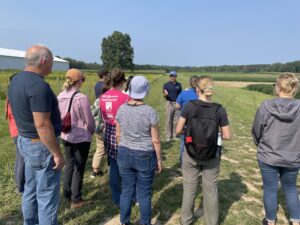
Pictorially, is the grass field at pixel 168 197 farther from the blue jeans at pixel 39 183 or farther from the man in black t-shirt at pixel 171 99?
the man in black t-shirt at pixel 171 99

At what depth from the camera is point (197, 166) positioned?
355 centimetres

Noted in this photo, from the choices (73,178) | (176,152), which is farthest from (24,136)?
(176,152)

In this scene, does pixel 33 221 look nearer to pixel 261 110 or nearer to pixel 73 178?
pixel 73 178

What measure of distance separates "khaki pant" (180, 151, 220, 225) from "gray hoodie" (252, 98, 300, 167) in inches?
25.0

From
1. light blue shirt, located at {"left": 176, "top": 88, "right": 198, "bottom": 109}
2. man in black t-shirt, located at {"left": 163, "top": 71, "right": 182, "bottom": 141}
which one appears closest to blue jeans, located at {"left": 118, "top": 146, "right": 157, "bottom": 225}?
light blue shirt, located at {"left": 176, "top": 88, "right": 198, "bottom": 109}

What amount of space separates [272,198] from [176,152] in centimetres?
381

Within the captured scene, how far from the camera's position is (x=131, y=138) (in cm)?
331

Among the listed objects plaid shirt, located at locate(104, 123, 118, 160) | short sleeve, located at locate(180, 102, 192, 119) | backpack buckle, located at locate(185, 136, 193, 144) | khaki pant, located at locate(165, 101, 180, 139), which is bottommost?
khaki pant, located at locate(165, 101, 180, 139)

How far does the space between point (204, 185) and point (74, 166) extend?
1794 mm

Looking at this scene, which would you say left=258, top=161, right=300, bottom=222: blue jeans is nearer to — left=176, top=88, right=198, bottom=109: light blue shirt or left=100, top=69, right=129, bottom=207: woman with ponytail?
left=100, top=69, right=129, bottom=207: woman with ponytail

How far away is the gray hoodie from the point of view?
3277 mm

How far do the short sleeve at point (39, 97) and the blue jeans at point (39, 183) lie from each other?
15.8 inches

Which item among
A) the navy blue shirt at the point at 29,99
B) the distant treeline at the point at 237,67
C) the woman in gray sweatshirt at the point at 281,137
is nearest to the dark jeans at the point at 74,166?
the navy blue shirt at the point at 29,99

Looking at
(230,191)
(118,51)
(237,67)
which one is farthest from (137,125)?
(237,67)
